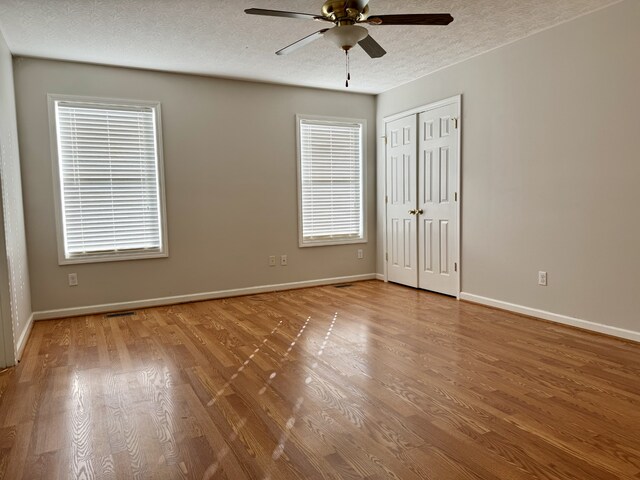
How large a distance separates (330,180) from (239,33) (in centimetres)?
258

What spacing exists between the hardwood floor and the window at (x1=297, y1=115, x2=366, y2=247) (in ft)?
6.76

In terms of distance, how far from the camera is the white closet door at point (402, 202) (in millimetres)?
5590

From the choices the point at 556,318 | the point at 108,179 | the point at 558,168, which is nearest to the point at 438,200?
the point at 558,168

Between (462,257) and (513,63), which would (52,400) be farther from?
(513,63)

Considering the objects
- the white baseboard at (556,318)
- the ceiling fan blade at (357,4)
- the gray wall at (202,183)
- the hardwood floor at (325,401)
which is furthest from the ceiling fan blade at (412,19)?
the gray wall at (202,183)

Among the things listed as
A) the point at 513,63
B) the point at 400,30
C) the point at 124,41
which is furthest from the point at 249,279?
the point at 513,63

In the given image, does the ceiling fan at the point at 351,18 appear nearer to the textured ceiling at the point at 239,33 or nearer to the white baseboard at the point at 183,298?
the textured ceiling at the point at 239,33

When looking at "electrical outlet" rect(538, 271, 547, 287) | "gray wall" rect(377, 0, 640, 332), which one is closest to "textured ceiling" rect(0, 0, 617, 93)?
"gray wall" rect(377, 0, 640, 332)

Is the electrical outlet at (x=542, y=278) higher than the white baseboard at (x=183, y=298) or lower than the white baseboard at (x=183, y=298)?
higher

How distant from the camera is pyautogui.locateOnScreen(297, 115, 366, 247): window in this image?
19.2 feet

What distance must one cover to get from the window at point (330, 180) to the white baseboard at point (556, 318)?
6.45ft

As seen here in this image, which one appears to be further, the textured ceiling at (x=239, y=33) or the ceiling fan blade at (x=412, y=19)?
the textured ceiling at (x=239, y=33)

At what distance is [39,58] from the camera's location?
4371 millimetres

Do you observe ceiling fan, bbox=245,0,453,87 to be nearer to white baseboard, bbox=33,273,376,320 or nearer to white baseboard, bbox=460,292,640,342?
white baseboard, bbox=460,292,640,342
